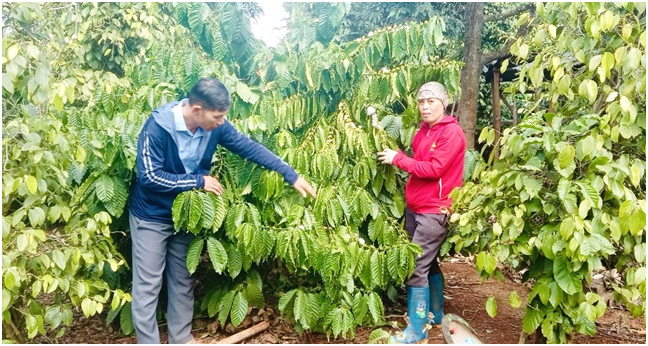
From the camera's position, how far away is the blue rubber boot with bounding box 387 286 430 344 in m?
2.90

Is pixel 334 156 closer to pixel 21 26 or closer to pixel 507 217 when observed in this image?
pixel 507 217

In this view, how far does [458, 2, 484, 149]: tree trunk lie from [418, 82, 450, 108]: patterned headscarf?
12.1 ft

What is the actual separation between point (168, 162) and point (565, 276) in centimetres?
181

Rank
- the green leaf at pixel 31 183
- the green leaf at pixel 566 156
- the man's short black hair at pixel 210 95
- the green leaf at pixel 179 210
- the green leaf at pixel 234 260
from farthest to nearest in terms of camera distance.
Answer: the green leaf at pixel 234 260 < the green leaf at pixel 179 210 < the man's short black hair at pixel 210 95 < the green leaf at pixel 566 156 < the green leaf at pixel 31 183

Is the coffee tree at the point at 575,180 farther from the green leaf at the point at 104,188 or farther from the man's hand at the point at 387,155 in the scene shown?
the green leaf at the point at 104,188

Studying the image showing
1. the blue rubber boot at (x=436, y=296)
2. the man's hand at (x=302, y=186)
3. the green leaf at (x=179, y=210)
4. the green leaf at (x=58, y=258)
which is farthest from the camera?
the blue rubber boot at (x=436, y=296)

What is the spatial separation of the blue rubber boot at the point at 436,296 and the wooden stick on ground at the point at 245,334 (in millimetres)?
978

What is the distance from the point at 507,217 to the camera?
7.63ft

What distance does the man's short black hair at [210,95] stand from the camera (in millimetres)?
2354

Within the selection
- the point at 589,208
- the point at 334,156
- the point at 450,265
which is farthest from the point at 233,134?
the point at 450,265

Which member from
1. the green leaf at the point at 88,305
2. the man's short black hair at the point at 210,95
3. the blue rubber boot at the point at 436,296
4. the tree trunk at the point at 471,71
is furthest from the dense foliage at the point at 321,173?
the tree trunk at the point at 471,71

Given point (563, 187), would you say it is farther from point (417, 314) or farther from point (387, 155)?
point (417, 314)

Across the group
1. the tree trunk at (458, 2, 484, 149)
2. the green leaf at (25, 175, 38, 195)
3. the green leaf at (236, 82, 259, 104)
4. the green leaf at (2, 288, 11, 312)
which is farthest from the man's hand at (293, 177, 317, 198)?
the tree trunk at (458, 2, 484, 149)

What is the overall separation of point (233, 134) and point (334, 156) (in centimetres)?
57
